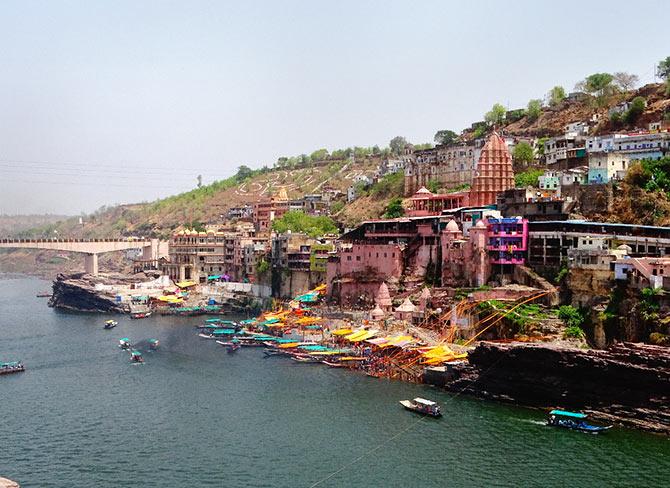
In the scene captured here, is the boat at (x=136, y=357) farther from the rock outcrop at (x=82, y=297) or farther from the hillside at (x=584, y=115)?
the hillside at (x=584, y=115)

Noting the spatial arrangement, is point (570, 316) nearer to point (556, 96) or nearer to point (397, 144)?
point (556, 96)

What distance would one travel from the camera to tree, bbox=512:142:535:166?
229ft

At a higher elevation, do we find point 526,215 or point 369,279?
point 526,215

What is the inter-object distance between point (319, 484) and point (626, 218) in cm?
2971

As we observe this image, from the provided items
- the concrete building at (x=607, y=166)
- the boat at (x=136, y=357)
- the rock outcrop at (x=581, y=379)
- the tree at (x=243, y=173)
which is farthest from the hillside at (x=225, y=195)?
the rock outcrop at (x=581, y=379)

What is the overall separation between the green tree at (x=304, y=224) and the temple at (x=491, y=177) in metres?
23.0

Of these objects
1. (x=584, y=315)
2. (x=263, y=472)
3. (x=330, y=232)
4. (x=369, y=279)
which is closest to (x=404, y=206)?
(x=330, y=232)

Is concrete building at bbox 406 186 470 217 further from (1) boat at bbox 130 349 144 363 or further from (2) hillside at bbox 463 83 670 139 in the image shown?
(1) boat at bbox 130 349 144 363

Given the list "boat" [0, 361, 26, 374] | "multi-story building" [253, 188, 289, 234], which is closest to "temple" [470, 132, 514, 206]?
"boat" [0, 361, 26, 374]

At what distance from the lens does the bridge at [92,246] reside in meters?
95.3

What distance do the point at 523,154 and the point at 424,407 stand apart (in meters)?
40.4

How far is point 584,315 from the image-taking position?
41406 millimetres

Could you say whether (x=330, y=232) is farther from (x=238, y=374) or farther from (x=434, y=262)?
(x=238, y=374)

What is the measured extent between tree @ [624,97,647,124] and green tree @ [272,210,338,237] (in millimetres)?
31724
